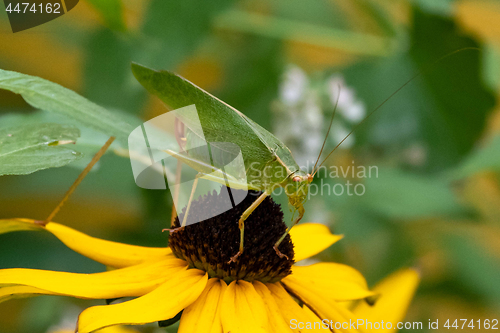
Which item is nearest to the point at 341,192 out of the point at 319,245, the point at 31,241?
the point at 319,245

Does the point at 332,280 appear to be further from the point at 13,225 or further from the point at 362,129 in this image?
the point at 362,129

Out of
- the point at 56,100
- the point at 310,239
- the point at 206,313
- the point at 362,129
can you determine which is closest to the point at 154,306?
the point at 206,313

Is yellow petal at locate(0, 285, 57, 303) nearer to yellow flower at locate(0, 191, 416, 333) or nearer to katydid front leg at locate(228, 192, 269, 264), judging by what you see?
yellow flower at locate(0, 191, 416, 333)

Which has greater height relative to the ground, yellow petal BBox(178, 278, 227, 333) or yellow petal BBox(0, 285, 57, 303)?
yellow petal BBox(0, 285, 57, 303)

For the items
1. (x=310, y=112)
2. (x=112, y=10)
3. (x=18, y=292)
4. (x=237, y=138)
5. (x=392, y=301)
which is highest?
(x=112, y=10)

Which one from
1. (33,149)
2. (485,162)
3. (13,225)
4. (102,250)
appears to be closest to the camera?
(33,149)

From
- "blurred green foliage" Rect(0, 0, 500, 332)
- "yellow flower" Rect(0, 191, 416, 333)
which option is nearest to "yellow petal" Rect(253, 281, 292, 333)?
"yellow flower" Rect(0, 191, 416, 333)
